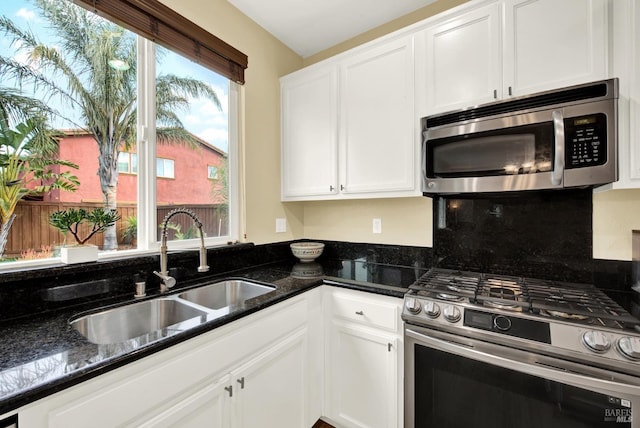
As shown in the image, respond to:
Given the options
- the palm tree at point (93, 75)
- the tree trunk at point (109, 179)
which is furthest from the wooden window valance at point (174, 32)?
the tree trunk at point (109, 179)

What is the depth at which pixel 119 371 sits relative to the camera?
806mm

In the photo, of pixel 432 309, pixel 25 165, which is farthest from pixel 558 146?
pixel 25 165

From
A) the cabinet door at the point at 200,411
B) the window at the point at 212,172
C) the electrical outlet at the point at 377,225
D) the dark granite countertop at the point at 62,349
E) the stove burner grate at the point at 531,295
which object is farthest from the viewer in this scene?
the electrical outlet at the point at 377,225

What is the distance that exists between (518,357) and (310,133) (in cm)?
177

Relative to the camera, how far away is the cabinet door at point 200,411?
915 millimetres

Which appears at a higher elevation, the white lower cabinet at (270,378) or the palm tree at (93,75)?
the palm tree at (93,75)

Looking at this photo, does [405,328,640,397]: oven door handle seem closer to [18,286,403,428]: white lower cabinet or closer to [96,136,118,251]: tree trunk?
[18,286,403,428]: white lower cabinet

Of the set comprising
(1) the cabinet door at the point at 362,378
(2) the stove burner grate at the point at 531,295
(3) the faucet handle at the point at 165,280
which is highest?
(3) the faucet handle at the point at 165,280

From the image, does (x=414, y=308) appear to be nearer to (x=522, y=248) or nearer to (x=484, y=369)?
(x=484, y=369)

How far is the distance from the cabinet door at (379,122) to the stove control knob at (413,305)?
0.66 m

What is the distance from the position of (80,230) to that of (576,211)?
2.48m

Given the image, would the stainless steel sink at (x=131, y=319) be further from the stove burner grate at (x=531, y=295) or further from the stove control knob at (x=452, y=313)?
the stove burner grate at (x=531, y=295)

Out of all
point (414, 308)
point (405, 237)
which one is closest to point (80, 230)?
point (414, 308)

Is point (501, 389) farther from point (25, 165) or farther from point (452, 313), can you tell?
point (25, 165)
